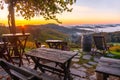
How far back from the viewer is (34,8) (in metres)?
11.6

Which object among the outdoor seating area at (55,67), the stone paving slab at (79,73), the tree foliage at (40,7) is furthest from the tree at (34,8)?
the stone paving slab at (79,73)

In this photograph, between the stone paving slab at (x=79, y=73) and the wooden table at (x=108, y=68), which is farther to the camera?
the stone paving slab at (x=79, y=73)

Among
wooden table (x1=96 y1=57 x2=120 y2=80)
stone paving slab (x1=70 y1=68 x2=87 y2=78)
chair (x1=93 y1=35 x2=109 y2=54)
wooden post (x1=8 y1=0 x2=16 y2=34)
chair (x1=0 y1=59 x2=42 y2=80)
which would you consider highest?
wooden post (x1=8 y1=0 x2=16 y2=34)

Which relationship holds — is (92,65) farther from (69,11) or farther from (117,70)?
(69,11)

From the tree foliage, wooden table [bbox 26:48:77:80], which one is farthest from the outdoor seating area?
the tree foliage

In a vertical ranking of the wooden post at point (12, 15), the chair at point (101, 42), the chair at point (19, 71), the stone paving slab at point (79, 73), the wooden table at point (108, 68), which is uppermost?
the wooden post at point (12, 15)

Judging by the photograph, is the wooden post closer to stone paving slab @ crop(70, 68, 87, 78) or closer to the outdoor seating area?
the outdoor seating area

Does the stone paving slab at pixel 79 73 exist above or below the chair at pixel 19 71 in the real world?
below

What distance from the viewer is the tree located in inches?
428

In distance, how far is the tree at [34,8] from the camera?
35.7ft

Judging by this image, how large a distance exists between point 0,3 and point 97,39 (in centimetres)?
616

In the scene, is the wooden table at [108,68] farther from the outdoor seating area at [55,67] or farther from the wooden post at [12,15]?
the wooden post at [12,15]

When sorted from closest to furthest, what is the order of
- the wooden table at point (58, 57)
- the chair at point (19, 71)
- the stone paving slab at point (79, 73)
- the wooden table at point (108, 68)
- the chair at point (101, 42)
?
the chair at point (19, 71) → the wooden table at point (108, 68) → the wooden table at point (58, 57) → the stone paving slab at point (79, 73) → the chair at point (101, 42)

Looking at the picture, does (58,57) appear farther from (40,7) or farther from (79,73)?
(40,7)
